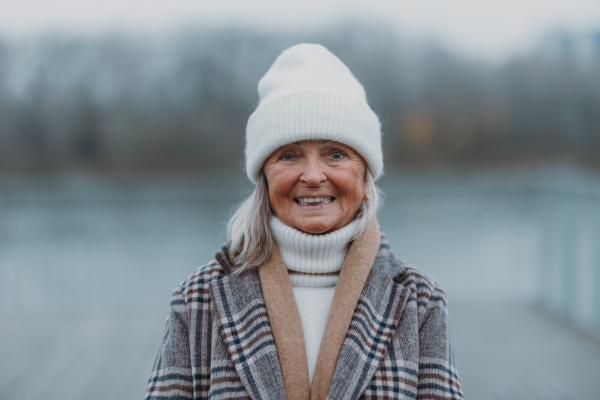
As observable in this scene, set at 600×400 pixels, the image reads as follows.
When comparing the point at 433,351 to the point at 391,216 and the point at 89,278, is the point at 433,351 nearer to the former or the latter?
the point at 391,216

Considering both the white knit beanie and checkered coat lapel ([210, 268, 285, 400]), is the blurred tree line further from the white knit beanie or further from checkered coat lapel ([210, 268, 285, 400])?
checkered coat lapel ([210, 268, 285, 400])

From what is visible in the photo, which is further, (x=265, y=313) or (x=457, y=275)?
(x=457, y=275)

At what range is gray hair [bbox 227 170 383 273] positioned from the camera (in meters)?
1.48

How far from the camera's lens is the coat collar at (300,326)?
130 centimetres

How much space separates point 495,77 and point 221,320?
1116 centimetres

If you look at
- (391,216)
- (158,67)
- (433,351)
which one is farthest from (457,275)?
(158,67)

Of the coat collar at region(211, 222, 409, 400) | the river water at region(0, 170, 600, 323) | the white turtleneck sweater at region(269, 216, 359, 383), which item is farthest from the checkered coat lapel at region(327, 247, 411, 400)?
the river water at region(0, 170, 600, 323)

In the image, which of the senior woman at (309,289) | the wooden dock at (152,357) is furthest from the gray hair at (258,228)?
the wooden dock at (152,357)

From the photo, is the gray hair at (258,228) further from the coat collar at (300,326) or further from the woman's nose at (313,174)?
the woman's nose at (313,174)

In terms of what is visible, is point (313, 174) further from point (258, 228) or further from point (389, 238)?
point (389, 238)

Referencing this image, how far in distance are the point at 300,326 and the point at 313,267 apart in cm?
19

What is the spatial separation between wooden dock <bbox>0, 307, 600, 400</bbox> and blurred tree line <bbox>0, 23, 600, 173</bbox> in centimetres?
688

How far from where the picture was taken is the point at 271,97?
4.72ft

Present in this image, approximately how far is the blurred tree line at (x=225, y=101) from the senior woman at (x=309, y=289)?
9.20 meters
